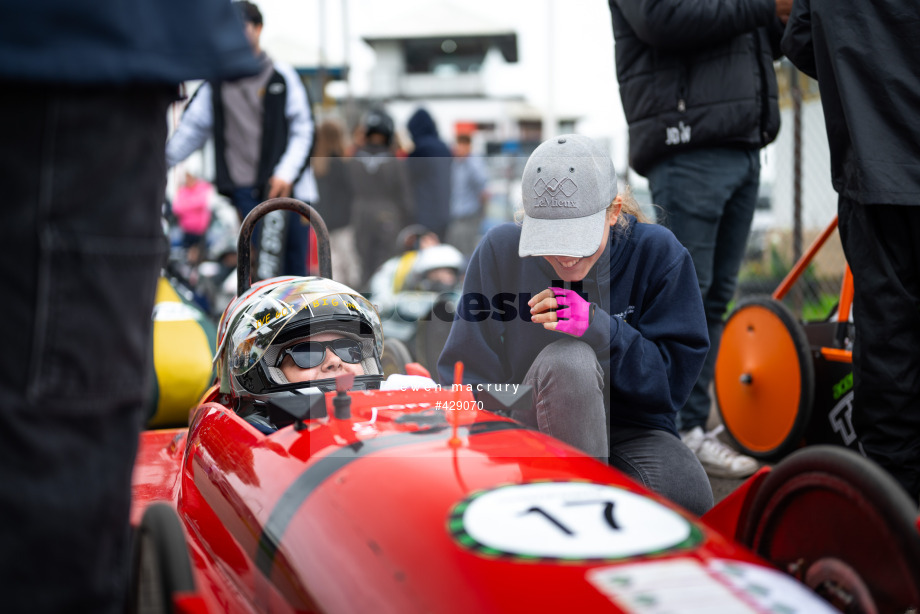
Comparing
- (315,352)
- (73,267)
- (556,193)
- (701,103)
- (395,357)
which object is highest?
(701,103)

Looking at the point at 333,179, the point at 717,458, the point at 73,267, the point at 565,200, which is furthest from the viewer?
the point at 333,179

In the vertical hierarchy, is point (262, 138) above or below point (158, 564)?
above

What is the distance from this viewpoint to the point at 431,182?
7.61 metres

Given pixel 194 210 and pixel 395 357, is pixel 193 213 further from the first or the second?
pixel 395 357

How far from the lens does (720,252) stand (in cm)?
341

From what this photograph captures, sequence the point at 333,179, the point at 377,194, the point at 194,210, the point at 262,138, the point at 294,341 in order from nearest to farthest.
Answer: the point at 294,341 → the point at 262,138 → the point at 333,179 → the point at 377,194 → the point at 194,210

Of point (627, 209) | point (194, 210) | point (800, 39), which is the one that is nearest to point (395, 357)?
point (627, 209)

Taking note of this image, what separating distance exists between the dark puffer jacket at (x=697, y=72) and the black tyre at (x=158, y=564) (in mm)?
2384

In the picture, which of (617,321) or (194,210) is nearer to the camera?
(617,321)

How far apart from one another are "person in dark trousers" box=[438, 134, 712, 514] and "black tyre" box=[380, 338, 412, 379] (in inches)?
36.3

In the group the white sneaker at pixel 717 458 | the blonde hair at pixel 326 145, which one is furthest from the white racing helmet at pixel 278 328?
the blonde hair at pixel 326 145

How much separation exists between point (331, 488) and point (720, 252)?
7.43ft

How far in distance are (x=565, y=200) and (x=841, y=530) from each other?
1.10 meters

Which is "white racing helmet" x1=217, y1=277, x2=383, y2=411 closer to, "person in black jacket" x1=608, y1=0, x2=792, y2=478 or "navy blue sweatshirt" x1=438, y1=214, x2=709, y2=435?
"navy blue sweatshirt" x1=438, y1=214, x2=709, y2=435
